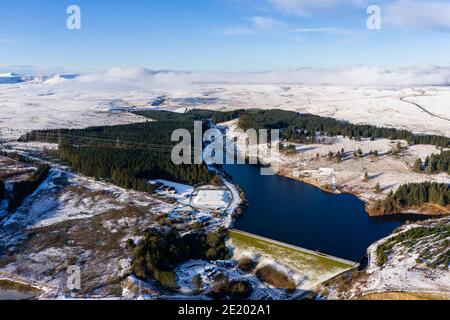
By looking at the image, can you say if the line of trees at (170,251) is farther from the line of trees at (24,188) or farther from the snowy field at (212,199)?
the line of trees at (24,188)

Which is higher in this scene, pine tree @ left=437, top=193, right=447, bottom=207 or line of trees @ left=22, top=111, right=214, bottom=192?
line of trees @ left=22, top=111, right=214, bottom=192

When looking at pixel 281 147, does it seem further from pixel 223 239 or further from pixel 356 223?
pixel 223 239

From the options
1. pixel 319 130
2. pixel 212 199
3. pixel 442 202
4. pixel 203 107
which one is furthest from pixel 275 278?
pixel 203 107

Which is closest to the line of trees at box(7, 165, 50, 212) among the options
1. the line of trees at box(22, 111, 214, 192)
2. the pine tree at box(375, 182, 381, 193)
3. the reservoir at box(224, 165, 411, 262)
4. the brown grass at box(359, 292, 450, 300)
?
the line of trees at box(22, 111, 214, 192)

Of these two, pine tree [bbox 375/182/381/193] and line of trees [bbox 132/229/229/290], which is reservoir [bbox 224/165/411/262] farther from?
line of trees [bbox 132/229/229/290]

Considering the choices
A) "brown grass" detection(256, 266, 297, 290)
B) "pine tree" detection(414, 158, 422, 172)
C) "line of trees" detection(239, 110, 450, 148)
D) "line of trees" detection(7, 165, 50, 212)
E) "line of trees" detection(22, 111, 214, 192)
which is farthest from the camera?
"line of trees" detection(239, 110, 450, 148)

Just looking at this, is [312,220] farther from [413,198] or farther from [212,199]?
[413,198]

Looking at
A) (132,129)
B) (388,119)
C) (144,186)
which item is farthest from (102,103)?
(144,186)
